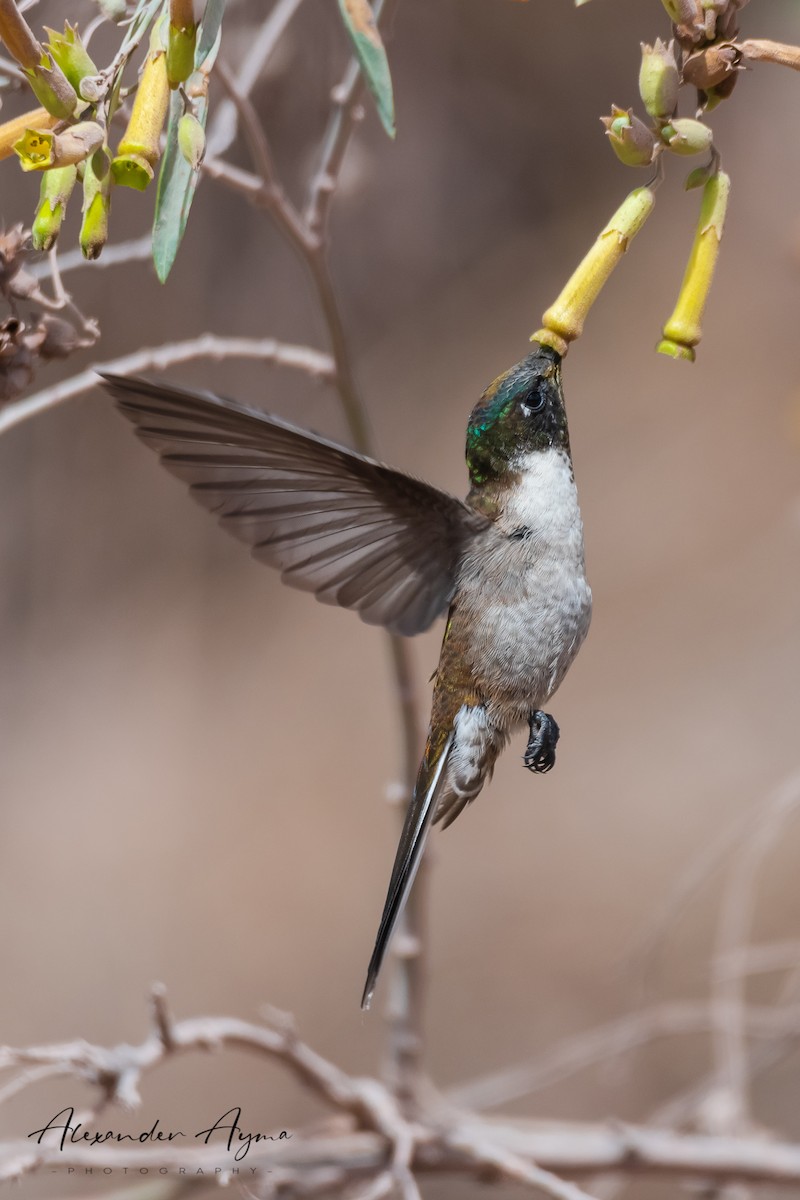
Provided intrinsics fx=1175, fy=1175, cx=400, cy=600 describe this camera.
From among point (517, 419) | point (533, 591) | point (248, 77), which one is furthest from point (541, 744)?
point (248, 77)

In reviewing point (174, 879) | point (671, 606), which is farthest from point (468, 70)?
point (174, 879)

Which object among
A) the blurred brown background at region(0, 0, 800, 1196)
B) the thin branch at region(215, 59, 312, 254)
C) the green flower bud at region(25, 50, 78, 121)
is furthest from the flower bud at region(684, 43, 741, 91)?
the blurred brown background at region(0, 0, 800, 1196)

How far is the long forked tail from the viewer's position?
1.30 m

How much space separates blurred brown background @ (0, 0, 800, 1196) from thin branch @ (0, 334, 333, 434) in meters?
2.42

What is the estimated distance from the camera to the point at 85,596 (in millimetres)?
5039

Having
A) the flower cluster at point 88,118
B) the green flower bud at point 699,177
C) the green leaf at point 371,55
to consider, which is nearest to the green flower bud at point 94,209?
the flower cluster at point 88,118

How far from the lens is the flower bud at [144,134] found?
906mm

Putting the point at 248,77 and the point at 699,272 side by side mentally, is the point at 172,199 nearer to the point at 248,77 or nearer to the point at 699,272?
the point at 699,272

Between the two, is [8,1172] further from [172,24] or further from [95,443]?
[95,443]

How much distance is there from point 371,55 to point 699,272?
0.34 meters

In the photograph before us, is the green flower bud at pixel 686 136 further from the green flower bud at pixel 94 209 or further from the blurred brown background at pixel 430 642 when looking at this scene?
the blurred brown background at pixel 430 642

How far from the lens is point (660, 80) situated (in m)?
0.98

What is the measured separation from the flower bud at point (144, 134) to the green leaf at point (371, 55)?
16 centimetres

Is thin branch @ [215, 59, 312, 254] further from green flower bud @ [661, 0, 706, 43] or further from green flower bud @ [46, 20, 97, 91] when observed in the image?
green flower bud @ [661, 0, 706, 43]
